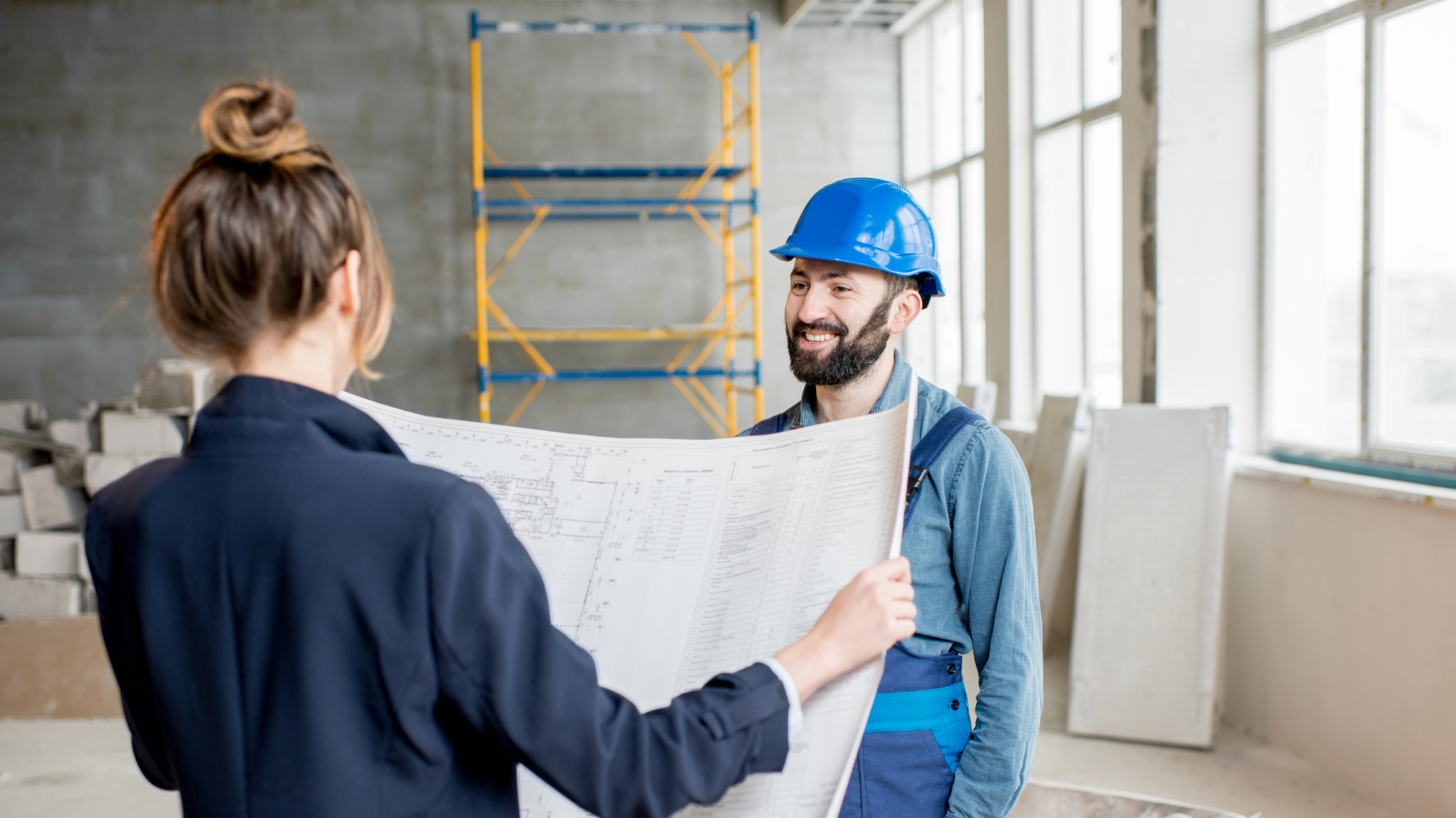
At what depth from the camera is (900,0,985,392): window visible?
22.0 feet

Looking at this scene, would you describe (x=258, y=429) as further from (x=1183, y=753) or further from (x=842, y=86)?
(x=842, y=86)

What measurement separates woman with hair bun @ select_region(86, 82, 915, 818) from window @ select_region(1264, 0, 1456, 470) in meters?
3.18

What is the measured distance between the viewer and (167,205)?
0.85 m

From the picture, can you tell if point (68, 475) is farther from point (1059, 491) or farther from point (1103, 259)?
point (1103, 259)

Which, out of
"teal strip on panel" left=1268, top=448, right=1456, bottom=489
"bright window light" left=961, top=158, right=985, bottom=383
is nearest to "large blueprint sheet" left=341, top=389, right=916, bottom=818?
"teal strip on panel" left=1268, top=448, right=1456, bottom=489

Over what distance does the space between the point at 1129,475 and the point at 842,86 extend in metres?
4.69

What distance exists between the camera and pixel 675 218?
741 centimetres

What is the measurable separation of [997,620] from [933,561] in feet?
0.38

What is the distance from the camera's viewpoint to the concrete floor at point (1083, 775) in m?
3.10

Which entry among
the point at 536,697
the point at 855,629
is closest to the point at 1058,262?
the point at 855,629

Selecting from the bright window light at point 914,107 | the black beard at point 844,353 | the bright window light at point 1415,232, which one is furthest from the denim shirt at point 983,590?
the bright window light at point 914,107

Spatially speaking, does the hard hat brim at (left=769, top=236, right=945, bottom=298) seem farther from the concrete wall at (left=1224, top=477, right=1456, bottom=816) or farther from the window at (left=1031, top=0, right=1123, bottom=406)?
the window at (left=1031, top=0, right=1123, bottom=406)

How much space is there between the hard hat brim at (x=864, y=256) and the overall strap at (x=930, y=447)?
0.25 metres

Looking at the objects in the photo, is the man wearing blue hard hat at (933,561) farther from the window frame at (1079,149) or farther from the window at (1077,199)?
the window at (1077,199)
